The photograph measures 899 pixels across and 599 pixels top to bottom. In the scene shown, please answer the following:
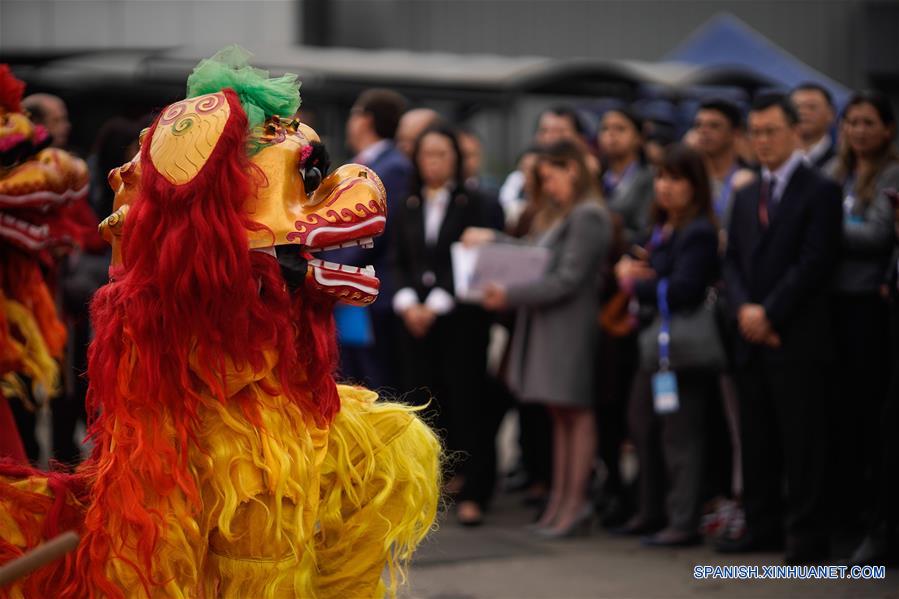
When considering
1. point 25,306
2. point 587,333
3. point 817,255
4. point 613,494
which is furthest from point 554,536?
point 25,306

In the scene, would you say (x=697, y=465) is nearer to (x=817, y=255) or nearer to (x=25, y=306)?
(x=817, y=255)

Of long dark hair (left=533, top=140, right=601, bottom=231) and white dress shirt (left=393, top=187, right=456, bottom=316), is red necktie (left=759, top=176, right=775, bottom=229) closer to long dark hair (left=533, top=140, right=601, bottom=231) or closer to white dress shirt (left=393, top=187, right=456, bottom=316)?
long dark hair (left=533, top=140, right=601, bottom=231)

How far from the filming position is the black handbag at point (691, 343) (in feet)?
19.7

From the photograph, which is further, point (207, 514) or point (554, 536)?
point (554, 536)

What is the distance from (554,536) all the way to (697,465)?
3.00 ft

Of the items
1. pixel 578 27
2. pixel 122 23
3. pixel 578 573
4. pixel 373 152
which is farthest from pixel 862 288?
pixel 578 27

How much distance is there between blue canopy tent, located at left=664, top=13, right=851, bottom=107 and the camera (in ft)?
41.4

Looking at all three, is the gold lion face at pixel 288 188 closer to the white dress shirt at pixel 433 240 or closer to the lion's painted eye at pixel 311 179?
the lion's painted eye at pixel 311 179

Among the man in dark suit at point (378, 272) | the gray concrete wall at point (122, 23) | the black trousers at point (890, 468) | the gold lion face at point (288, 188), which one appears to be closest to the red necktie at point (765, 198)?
the black trousers at point (890, 468)

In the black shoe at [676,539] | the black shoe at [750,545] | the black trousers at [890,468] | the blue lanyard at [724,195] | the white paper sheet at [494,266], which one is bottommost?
the black shoe at [676,539]

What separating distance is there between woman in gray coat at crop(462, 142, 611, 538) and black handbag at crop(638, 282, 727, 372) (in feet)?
1.68

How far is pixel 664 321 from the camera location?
20.1 ft

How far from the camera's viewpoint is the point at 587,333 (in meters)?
6.59

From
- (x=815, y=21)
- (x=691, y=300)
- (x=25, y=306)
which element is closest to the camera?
(x=25, y=306)
